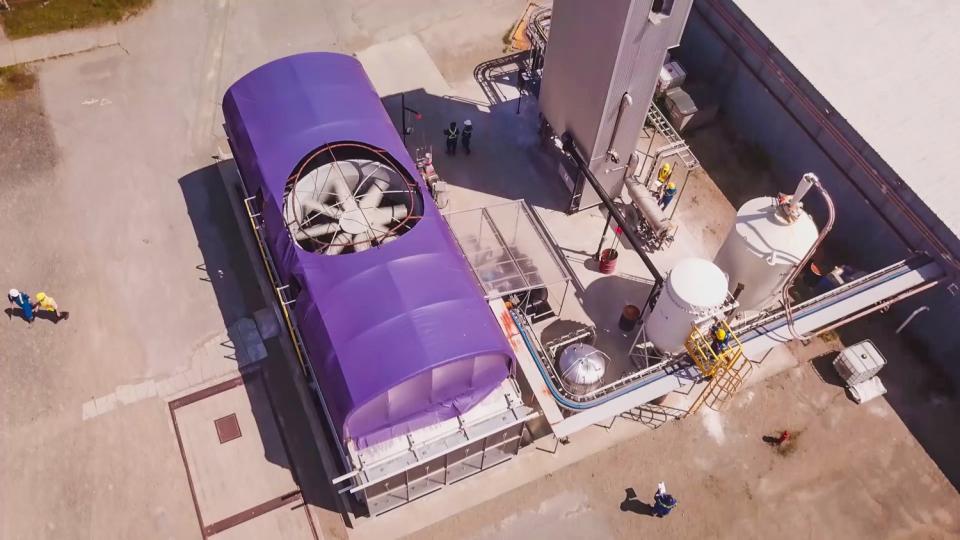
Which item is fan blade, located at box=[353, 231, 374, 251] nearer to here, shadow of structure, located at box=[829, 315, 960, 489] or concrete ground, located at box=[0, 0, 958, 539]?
concrete ground, located at box=[0, 0, 958, 539]

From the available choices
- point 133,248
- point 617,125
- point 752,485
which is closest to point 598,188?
point 617,125

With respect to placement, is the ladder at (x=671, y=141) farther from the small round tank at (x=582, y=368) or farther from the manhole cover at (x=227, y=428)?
the manhole cover at (x=227, y=428)

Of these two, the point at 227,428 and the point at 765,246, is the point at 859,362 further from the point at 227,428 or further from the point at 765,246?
the point at 227,428

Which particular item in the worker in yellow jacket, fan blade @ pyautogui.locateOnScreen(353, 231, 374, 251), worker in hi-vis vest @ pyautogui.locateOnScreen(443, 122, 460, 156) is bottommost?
fan blade @ pyautogui.locateOnScreen(353, 231, 374, 251)

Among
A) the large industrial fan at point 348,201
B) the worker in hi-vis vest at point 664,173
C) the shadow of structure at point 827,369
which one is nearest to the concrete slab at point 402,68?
the large industrial fan at point 348,201

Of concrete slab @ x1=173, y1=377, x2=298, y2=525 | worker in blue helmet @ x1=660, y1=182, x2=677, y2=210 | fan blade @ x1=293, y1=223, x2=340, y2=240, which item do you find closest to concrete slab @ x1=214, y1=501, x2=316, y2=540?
concrete slab @ x1=173, y1=377, x2=298, y2=525

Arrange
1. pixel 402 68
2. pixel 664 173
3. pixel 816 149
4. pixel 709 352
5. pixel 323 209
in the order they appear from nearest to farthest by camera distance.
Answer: pixel 709 352 → pixel 323 209 → pixel 664 173 → pixel 816 149 → pixel 402 68
